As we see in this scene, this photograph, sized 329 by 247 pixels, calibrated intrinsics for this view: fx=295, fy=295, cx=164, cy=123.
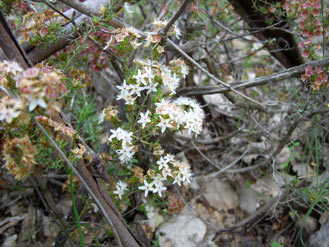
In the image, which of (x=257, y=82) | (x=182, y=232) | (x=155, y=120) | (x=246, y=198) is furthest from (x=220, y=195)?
(x=155, y=120)

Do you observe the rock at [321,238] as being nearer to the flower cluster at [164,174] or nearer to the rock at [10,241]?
the flower cluster at [164,174]

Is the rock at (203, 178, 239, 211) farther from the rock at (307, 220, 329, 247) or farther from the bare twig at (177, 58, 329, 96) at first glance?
the bare twig at (177, 58, 329, 96)

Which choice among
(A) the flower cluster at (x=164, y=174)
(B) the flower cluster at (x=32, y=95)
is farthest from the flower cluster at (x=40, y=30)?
(A) the flower cluster at (x=164, y=174)

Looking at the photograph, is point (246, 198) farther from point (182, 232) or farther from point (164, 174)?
point (164, 174)

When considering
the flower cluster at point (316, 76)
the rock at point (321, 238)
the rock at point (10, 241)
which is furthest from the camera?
the rock at point (10, 241)

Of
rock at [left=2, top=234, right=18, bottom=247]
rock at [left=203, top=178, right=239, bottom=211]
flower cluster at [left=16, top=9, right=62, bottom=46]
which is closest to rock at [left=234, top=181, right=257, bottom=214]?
rock at [left=203, top=178, right=239, bottom=211]

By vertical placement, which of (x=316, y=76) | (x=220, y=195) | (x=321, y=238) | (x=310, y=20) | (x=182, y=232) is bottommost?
(x=321, y=238)

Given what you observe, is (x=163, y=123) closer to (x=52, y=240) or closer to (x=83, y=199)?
(x=83, y=199)
